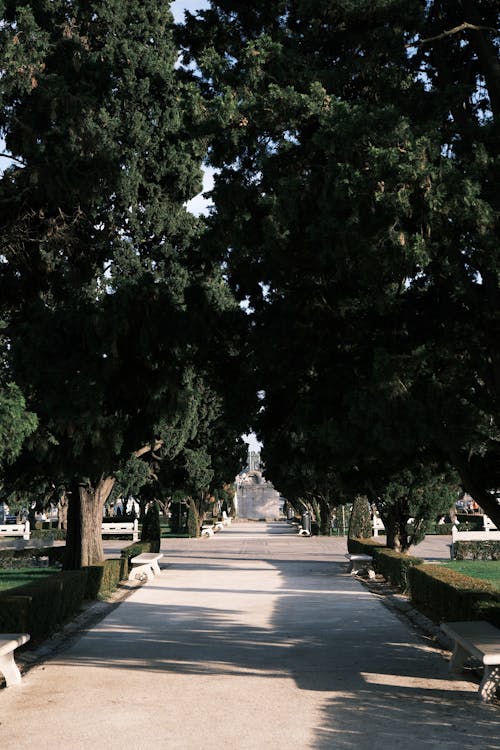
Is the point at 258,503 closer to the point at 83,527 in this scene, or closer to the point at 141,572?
the point at 141,572

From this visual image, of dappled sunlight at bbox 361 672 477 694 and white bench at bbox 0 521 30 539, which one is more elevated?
white bench at bbox 0 521 30 539

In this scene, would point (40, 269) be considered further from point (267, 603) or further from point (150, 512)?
point (150, 512)

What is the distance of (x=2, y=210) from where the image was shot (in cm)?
1402

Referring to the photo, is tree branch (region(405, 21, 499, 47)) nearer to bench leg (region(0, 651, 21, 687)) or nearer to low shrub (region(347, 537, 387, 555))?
bench leg (region(0, 651, 21, 687))

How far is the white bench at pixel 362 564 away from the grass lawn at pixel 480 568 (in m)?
2.35

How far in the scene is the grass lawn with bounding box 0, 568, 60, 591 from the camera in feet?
66.5

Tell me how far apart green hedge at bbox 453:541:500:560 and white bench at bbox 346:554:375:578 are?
17.8 ft

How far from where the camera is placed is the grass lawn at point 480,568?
71.4 ft

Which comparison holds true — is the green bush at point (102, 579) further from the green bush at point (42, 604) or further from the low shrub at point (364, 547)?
the low shrub at point (364, 547)

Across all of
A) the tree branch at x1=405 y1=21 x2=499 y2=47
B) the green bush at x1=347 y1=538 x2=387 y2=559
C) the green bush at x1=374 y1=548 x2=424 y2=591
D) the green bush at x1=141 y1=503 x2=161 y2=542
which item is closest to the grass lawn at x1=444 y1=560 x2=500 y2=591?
the green bush at x1=374 y1=548 x2=424 y2=591

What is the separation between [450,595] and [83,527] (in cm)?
1214

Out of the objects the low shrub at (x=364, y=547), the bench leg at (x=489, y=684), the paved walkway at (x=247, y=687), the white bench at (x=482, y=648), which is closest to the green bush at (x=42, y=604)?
the paved walkway at (x=247, y=687)

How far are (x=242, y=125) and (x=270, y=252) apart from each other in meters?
1.39

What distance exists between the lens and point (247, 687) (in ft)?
29.4
